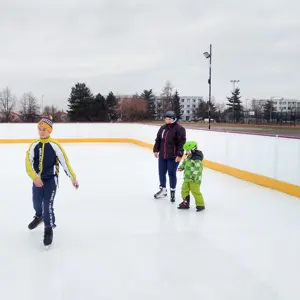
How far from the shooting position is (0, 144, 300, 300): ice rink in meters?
2.44

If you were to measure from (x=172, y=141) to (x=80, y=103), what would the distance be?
45.1 meters

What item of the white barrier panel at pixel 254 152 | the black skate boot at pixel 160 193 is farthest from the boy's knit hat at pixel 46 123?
the white barrier panel at pixel 254 152

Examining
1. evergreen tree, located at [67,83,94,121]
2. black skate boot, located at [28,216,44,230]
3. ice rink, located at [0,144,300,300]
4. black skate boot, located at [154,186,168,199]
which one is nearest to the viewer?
ice rink, located at [0,144,300,300]

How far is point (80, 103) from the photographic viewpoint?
4838 centimetres

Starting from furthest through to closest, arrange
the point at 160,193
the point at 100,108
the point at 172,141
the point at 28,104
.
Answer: the point at 28,104 < the point at 100,108 < the point at 160,193 < the point at 172,141

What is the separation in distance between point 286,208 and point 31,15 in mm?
12938

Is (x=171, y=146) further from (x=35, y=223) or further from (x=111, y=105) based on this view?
(x=111, y=105)

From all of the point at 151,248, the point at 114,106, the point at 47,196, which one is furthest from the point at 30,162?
the point at 114,106

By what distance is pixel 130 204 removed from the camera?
16.0 ft

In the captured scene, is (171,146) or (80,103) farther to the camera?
(80,103)

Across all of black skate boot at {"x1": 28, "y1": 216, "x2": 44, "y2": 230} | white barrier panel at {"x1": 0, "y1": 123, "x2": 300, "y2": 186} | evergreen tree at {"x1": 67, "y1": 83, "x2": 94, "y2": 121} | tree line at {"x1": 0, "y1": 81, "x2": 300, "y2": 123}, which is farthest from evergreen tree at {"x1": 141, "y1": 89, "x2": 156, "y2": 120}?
black skate boot at {"x1": 28, "y1": 216, "x2": 44, "y2": 230}

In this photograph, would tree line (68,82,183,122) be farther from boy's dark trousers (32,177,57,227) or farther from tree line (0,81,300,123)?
boy's dark trousers (32,177,57,227)

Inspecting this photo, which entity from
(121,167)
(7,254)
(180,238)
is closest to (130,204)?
(180,238)

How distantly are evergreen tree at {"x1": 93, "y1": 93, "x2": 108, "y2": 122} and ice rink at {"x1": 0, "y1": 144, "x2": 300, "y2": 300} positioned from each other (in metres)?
44.1
